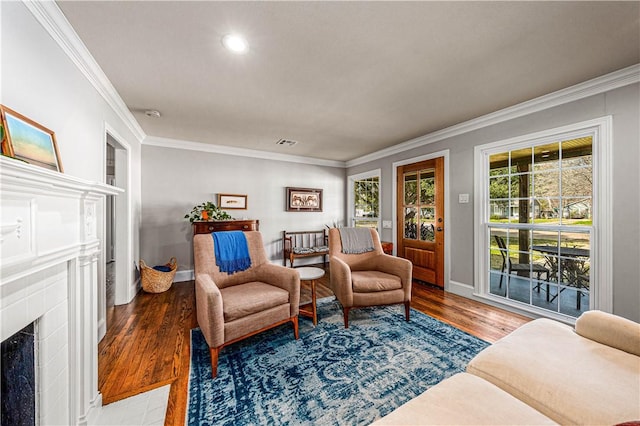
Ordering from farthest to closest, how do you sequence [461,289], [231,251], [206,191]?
[206,191], [461,289], [231,251]

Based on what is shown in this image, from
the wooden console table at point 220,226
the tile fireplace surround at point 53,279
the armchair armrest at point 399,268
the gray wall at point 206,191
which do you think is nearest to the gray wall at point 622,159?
the armchair armrest at point 399,268

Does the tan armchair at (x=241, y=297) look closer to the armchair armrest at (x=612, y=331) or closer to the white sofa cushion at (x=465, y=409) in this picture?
the white sofa cushion at (x=465, y=409)

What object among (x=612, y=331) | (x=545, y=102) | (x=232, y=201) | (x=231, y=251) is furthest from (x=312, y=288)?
(x=545, y=102)

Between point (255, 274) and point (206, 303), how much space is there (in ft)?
2.62

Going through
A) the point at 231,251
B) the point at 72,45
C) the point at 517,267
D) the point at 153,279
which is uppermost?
the point at 72,45

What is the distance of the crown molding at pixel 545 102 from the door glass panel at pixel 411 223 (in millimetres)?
1066

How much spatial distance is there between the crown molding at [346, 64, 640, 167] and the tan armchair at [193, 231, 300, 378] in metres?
2.96

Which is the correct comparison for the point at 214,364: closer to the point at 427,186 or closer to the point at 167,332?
the point at 167,332

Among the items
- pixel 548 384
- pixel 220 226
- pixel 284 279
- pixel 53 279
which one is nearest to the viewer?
pixel 548 384

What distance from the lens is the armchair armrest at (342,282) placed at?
2.49 m

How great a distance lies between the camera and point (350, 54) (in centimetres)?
189

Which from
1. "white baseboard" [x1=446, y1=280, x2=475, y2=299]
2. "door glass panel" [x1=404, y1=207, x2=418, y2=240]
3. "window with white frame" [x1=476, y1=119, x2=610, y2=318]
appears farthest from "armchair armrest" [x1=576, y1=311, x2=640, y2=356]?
"door glass panel" [x1=404, y1=207, x2=418, y2=240]

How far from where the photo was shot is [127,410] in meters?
1.45

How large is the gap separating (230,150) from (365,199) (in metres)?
2.88
